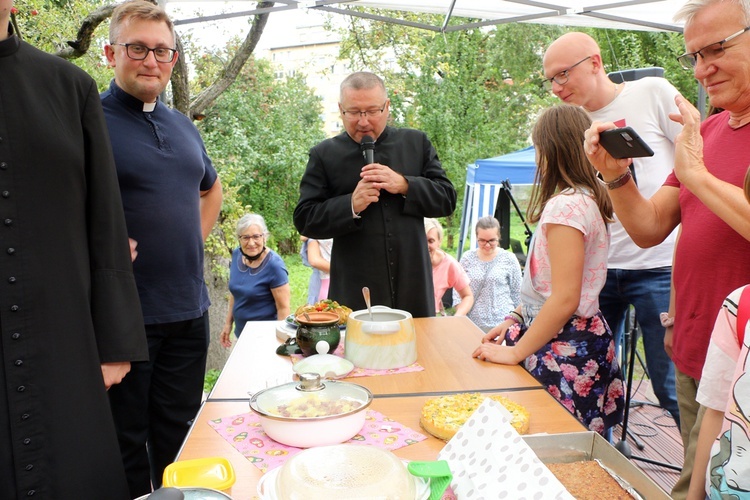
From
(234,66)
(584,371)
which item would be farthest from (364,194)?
(234,66)

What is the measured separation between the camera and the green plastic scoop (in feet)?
3.43

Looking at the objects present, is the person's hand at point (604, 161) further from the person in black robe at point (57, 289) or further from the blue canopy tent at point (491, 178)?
the blue canopy tent at point (491, 178)

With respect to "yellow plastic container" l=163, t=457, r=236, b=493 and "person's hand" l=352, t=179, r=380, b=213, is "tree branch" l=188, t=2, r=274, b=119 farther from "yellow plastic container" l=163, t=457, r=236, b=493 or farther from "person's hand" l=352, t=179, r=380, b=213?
"yellow plastic container" l=163, t=457, r=236, b=493

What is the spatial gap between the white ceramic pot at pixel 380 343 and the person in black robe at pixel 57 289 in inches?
24.4

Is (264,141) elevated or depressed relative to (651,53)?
depressed

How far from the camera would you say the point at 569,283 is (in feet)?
6.02

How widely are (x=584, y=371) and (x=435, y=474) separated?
104cm

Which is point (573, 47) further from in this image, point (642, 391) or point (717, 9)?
point (642, 391)

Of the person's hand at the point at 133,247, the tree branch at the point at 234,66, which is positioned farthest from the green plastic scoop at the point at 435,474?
the tree branch at the point at 234,66

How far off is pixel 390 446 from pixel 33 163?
3.60ft

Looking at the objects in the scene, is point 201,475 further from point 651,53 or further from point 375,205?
point 651,53

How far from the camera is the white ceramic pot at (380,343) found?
1882 millimetres

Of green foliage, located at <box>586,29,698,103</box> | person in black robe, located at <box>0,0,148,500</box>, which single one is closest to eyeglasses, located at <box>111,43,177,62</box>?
person in black robe, located at <box>0,0,148,500</box>

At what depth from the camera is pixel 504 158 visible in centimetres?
786
